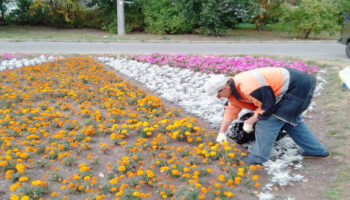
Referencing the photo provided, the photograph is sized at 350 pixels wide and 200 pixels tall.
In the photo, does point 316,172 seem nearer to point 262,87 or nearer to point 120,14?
point 262,87

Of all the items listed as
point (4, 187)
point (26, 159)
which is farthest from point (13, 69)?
point (4, 187)

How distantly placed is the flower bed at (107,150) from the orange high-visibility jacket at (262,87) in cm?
62

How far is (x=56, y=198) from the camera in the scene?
3002mm

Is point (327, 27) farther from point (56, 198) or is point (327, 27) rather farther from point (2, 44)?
point (56, 198)

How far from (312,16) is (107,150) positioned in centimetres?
1484

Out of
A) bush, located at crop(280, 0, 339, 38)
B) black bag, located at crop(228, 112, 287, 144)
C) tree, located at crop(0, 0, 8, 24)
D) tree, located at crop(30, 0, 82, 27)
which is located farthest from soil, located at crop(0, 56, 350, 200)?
tree, located at crop(0, 0, 8, 24)

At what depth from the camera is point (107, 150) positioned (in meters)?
3.88

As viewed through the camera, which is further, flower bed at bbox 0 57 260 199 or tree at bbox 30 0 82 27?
tree at bbox 30 0 82 27

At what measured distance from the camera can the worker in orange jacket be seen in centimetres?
327

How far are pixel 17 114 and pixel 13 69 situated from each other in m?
3.17

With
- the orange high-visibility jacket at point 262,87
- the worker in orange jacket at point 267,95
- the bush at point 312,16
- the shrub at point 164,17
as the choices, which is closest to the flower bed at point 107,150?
the worker in orange jacket at point 267,95

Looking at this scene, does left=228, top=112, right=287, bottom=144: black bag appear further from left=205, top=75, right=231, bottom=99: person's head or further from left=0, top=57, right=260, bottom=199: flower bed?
left=205, top=75, right=231, bottom=99: person's head

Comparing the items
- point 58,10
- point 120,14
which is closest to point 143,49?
point 120,14

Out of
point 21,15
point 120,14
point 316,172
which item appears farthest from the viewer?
point 21,15
